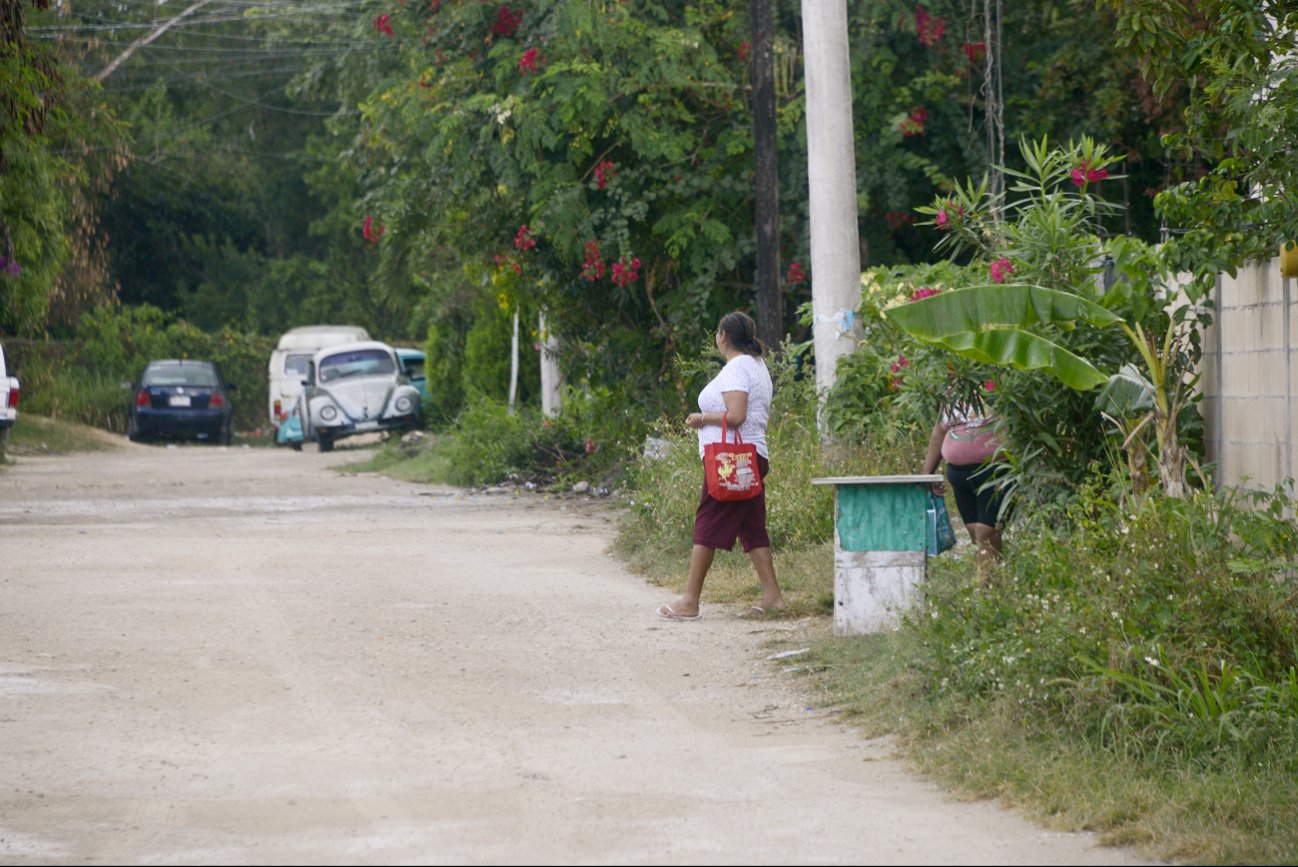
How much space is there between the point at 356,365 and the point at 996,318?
25333 mm

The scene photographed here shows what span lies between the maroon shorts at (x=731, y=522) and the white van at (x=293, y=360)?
2602 cm

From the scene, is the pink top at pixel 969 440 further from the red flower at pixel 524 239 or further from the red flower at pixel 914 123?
the red flower at pixel 524 239

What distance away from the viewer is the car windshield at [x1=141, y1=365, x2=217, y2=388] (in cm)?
3688

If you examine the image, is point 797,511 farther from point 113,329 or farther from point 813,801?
point 113,329

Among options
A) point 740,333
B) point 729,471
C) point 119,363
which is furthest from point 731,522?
point 119,363

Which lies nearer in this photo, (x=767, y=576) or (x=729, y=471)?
(x=729, y=471)

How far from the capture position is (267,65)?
5350 centimetres

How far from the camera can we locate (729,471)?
9.90 meters

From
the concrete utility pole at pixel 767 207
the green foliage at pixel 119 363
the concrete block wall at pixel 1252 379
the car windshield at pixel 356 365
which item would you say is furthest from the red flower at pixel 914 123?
the green foliage at pixel 119 363

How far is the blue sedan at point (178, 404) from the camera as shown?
36.3m

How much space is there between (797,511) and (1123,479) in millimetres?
4228

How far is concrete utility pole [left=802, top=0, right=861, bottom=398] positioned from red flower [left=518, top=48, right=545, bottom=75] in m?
5.10

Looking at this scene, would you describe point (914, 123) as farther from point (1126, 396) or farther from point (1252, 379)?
point (1126, 396)

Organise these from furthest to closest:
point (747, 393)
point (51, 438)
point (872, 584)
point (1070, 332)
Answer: point (51, 438) < point (747, 393) < point (872, 584) < point (1070, 332)
